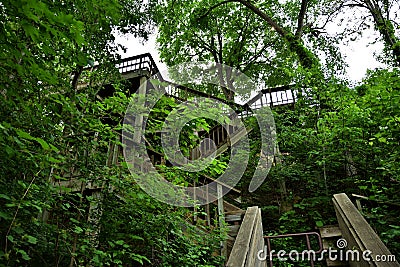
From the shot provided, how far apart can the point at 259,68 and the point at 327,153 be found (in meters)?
9.29

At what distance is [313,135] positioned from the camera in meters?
6.53

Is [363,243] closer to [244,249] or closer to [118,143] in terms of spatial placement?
[244,249]

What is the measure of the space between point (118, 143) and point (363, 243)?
2504mm

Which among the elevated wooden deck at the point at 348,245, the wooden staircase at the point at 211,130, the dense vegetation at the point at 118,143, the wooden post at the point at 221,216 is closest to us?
the dense vegetation at the point at 118,143

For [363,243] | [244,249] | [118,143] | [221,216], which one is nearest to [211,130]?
[221,216]

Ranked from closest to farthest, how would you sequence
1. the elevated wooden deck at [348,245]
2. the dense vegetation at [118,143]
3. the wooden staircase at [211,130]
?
the dense vegetation at [118,143]
the elevated wooden deck at [348,245]
the wooden staircase at [211,130]

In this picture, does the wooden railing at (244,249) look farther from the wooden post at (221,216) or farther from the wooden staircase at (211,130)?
the wooden staircase at (211,130)

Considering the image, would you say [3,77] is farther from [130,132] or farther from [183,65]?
[183,65]

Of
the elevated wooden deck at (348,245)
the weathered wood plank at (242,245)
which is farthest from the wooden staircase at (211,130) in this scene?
the weathered wood plank at (242,245)

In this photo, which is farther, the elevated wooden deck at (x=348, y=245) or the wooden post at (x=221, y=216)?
the wooden post at (x=221, y=216)

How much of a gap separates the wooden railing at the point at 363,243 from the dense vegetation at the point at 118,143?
1304 millimetres

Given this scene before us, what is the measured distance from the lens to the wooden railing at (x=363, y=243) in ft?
7.25

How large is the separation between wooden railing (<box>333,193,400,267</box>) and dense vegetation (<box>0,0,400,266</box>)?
1.30m

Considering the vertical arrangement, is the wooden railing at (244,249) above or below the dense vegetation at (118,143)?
below
